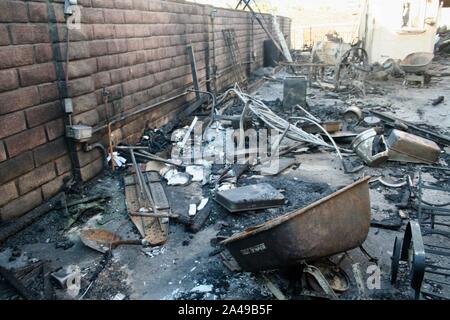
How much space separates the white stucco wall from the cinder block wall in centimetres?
1104

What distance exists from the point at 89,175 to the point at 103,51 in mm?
1946

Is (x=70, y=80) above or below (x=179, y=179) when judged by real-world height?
above

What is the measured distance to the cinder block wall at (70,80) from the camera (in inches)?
158

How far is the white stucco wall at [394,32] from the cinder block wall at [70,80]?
36.2ft

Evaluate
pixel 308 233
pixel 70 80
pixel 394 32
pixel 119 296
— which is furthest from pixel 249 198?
pixel 394 32

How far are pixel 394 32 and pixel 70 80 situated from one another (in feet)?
48.4

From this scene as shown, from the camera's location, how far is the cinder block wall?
4008mm

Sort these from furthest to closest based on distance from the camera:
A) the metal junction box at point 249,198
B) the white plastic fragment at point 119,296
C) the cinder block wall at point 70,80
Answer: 1. the metal junction box at point 249,198
2. the cinder block wall at point 70,80
3. the white plastic fragment at point 119,296

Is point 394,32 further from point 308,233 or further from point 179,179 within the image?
point 308,233

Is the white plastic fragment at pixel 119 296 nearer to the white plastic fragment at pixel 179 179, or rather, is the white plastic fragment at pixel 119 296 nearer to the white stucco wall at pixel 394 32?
the white plastic fragment at pixel 179 179

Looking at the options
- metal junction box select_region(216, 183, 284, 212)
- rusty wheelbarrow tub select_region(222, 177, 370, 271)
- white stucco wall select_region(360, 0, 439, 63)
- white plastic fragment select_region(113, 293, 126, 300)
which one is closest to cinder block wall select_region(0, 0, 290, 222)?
white plastic fragment select_region(113, 293, 126, 300)

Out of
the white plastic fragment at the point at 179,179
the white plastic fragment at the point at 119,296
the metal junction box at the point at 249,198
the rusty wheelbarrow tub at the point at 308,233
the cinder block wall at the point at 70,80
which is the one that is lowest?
the white plastic fragment at the point at 119,296

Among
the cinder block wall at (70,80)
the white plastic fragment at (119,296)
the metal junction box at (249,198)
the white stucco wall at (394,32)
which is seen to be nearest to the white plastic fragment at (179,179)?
the metal junction box at (249,198)

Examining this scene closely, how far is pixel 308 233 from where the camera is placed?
286 cm
